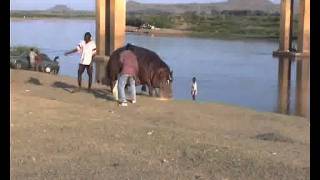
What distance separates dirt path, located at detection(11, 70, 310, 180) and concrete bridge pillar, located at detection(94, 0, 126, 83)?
31758 mm

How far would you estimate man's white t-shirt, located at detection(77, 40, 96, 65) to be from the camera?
1443 cm

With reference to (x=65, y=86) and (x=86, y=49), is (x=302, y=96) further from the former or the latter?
(x=86, y=49)

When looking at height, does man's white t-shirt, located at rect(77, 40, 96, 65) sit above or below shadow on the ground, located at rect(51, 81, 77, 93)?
above

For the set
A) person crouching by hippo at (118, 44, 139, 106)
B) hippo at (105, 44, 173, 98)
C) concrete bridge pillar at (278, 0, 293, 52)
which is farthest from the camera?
concrete bridge pillar at (278, 0, 293, 52)

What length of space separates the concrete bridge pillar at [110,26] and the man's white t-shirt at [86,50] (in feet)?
94.2

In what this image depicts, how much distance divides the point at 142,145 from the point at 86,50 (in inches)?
258

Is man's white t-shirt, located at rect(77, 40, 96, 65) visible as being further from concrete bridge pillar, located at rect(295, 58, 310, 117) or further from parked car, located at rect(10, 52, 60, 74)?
parked car, located at rect(10, 52, 60, 74)

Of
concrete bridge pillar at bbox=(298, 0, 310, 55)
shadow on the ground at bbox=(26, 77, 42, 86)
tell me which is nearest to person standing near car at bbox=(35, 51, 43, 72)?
shadow on the ground at bbox=(26, 77, 42, 86)

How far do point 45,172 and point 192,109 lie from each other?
24.1ft

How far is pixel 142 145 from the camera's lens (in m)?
8.27

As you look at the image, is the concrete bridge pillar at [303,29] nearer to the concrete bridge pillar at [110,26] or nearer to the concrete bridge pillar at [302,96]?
the concrete bridge pillar at [110,26]

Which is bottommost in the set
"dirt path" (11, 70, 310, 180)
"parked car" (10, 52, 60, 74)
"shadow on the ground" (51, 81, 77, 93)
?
"dirt path" (11, 70, 310, 180)
